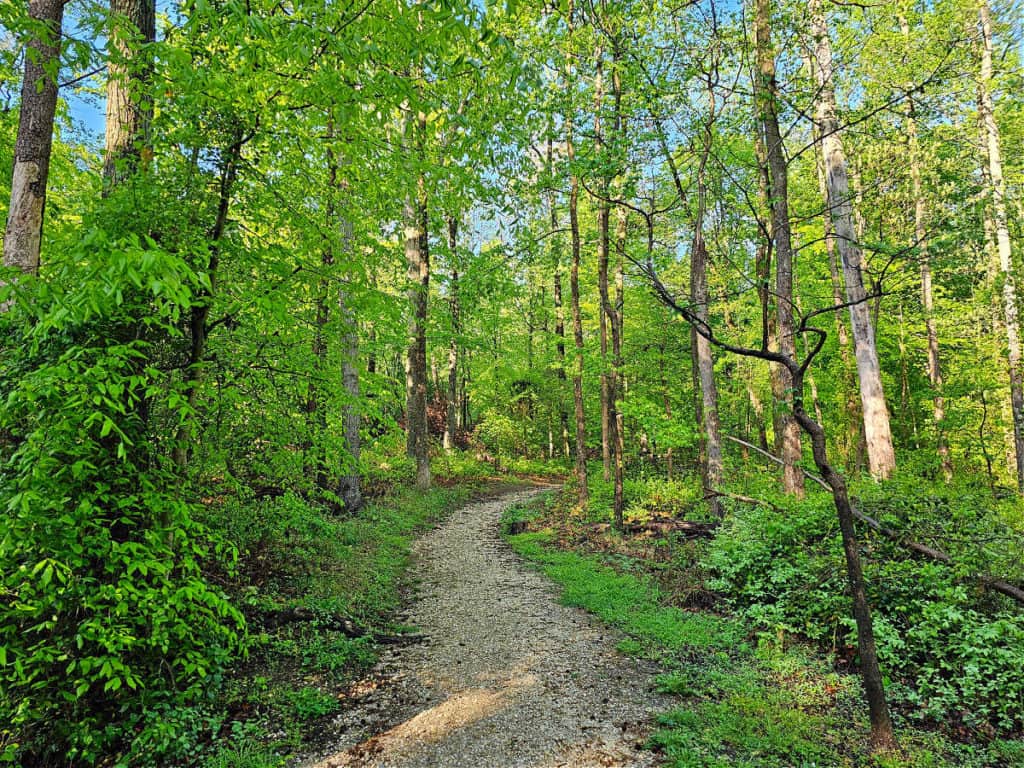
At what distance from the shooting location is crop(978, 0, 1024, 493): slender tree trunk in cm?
1083

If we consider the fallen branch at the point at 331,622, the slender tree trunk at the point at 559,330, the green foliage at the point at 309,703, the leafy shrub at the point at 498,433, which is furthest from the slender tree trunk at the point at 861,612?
the leafy shrub at the point at 498,433

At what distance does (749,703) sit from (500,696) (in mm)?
2012

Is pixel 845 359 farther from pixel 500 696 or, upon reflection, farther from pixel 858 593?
pixel 500 696

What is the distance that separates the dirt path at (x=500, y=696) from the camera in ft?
11.0

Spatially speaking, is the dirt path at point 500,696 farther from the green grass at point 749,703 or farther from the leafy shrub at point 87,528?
the leafy shrub at point 87,528

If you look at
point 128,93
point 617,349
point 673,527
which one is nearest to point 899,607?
point 673,527

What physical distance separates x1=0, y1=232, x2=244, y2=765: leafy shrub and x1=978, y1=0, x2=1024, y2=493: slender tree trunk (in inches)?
567

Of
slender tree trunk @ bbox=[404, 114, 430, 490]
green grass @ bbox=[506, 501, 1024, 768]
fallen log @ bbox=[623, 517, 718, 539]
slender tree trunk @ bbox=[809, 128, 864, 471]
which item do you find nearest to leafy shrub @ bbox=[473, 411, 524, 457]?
slender tree trunk @ bbox=[404, 114, 430, 490]

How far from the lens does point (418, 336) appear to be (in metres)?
13.9

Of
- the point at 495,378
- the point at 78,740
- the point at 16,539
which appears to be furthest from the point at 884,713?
the point at 495,378

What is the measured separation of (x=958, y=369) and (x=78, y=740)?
1989 cm

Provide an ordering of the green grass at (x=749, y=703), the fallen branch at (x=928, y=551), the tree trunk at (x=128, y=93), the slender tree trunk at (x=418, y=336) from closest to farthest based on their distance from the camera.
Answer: the green grass at (x=749, y=703) < the tree trunk at (x=128, y=93) < the fallen branch at (x=928, y=551) < the slender tree trunk at (x=418, y=336)

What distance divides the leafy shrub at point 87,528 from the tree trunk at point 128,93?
1612 mm

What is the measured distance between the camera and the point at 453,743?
11.3 feet
